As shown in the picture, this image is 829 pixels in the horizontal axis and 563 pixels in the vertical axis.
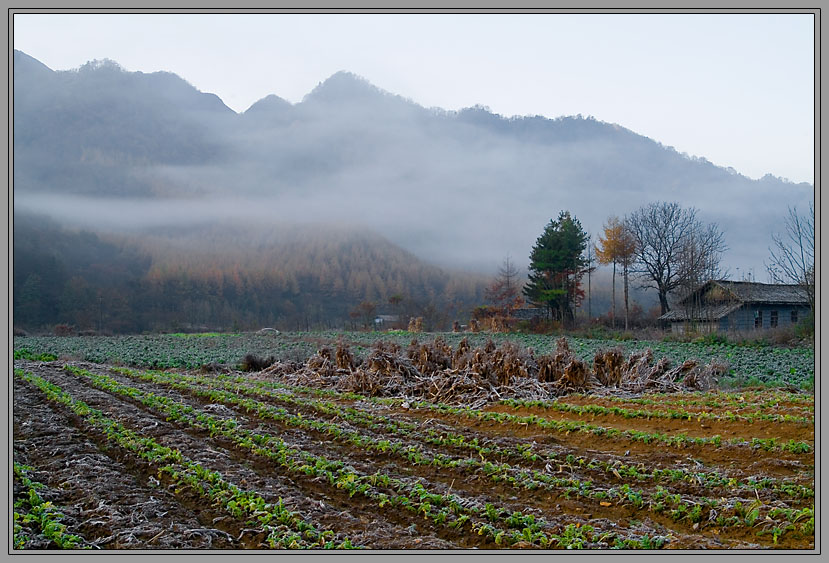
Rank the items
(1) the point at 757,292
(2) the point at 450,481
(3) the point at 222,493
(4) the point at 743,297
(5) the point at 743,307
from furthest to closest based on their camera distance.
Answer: (5) the point at 743,307, (1) the point at 757,292, (4) the point at 743,297, (2) the point at 450,481, (3) the point at 222,493

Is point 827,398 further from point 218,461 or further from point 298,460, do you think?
point 218,461

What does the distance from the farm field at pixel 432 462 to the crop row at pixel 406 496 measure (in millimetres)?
21

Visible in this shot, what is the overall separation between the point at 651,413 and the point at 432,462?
14.3 feet

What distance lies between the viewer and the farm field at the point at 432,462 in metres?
4.60

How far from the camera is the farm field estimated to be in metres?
4.60

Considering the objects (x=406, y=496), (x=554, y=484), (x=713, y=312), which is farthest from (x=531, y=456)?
(x=713, y=312)

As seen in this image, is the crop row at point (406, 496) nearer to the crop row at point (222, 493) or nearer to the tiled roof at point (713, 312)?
the crop row at point (222, 493)

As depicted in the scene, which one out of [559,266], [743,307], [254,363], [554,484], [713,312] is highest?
[559,266]

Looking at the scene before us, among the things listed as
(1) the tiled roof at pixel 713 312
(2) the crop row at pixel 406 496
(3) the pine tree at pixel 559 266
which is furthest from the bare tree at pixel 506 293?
(2) the crop row at pixel 406 496

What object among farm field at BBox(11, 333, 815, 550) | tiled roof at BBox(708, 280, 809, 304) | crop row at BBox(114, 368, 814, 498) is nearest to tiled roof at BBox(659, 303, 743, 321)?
tiled roof at BBox(708, 280, 809, 304)

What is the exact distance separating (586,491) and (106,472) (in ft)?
16.6

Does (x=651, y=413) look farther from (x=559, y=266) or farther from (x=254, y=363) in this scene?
(x=559, y=266)

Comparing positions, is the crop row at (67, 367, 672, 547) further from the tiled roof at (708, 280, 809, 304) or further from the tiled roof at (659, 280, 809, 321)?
the tiled roof at (708, 280, 809, 304)

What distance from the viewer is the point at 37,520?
4863 mm
